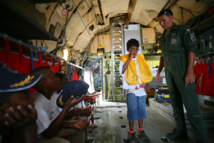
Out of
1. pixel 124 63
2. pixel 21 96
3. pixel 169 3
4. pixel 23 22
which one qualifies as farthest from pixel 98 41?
pixel 21 96

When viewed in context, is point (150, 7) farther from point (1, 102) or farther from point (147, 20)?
point (1, 102)

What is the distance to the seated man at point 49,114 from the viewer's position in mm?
914

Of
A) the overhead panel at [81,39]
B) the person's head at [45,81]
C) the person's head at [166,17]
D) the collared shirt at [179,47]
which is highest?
the overhead panel at [81,39]

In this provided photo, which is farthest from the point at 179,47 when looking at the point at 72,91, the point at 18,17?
the point at 18,17

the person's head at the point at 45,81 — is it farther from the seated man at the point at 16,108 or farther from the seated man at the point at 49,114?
the seated man at the point at 16,108

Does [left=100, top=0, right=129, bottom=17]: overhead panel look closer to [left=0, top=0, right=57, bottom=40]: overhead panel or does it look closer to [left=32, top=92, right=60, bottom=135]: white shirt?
[left=0, top=0, right=57, bottom=40]: overhead panel

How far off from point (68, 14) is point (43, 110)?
2.70 m

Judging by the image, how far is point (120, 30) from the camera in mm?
6109

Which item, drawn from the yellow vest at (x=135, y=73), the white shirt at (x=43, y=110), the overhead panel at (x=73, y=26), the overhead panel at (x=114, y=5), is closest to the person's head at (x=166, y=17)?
the yellow vest at (x=135, y=73)

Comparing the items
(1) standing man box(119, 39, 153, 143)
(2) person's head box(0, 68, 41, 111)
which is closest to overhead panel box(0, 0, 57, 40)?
(2) person's head box(0, 68, 41, 111)

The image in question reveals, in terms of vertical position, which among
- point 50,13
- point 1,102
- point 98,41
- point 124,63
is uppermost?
point 98,41

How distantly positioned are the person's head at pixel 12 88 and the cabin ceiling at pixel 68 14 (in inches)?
21.4

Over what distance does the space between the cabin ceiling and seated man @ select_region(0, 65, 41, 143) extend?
0.56 m

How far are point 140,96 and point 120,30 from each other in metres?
4.88
